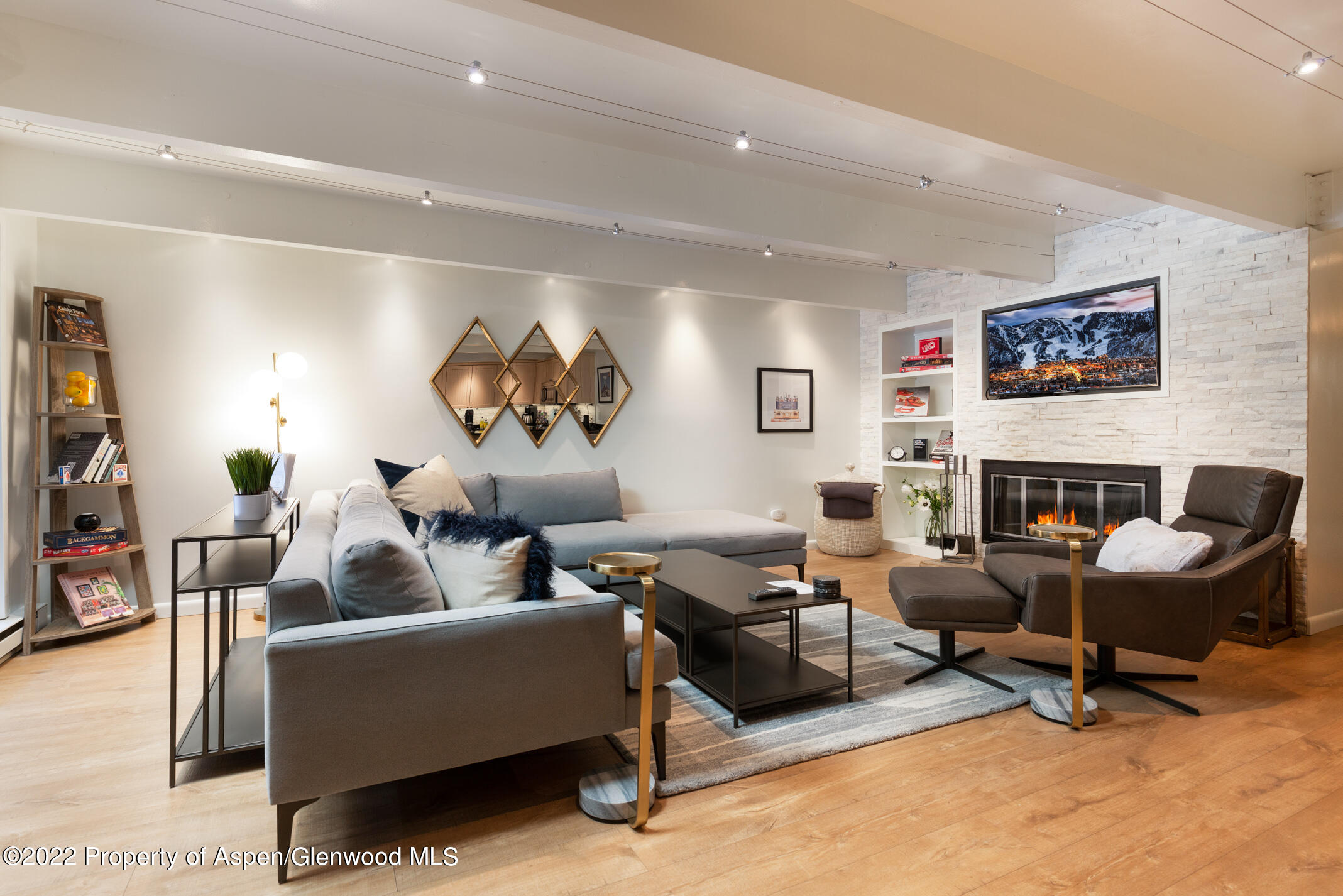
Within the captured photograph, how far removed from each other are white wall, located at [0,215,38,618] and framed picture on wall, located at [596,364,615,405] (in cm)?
348

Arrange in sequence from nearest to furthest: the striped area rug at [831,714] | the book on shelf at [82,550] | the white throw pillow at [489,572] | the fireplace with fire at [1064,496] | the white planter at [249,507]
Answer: the white throw pillow at [489,572]
the striped area rug at [831,714]
the white planter at [249,507]
the book on shelf at [82,550]
the fireplace with fire at [1064,496]

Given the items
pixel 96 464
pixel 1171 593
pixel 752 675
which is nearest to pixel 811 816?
pixel 752 675

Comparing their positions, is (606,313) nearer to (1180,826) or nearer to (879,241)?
(879,241)

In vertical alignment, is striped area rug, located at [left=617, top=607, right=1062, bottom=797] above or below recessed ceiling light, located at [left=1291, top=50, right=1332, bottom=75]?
below

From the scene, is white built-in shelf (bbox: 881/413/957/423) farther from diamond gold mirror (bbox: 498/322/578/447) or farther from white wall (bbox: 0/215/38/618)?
white wall (bbox: 0/215/38/618)

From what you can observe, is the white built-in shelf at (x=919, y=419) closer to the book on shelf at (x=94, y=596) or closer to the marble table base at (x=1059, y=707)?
the marble table base at (x=1059, y=707)

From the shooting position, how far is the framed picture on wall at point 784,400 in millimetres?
6301

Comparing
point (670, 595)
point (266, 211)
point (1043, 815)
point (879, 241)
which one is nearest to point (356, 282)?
point (266, 211)

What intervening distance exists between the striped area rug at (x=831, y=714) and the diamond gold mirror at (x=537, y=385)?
263 cm

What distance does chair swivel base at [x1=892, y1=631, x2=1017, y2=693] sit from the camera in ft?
10.1

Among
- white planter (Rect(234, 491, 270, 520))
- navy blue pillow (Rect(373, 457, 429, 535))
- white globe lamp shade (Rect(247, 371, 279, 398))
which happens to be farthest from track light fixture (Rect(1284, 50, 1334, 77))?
white globe lamp shade (Rect(247, 371, 279, 398))

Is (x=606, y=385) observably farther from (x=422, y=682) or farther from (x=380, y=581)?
(x=422, y=682)

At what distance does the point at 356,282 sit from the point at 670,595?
306cm

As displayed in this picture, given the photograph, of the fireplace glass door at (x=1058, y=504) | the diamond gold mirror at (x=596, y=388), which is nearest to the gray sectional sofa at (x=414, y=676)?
the diamond gold mirror at (x=596, y=388)
